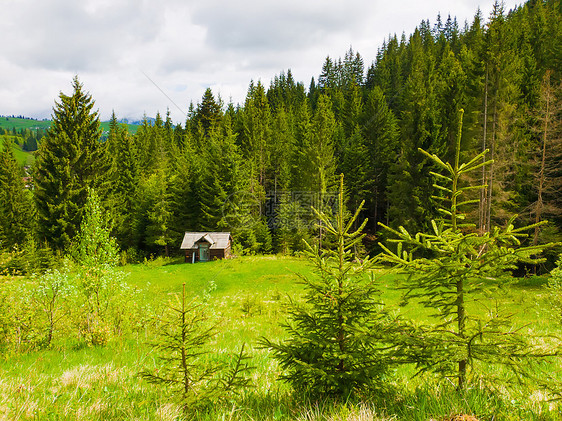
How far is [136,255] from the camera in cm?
4425

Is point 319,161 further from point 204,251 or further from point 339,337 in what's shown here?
point 339,337

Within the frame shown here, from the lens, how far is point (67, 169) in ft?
104

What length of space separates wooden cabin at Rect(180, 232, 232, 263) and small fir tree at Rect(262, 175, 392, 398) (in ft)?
Answer: 117

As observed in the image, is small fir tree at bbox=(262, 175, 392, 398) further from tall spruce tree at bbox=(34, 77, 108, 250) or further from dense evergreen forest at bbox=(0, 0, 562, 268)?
tall spruce tree at bbox=(34, 77, 108, 250)

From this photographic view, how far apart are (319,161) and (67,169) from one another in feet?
94.3

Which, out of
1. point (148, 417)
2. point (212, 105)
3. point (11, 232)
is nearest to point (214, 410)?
point (148, 417)

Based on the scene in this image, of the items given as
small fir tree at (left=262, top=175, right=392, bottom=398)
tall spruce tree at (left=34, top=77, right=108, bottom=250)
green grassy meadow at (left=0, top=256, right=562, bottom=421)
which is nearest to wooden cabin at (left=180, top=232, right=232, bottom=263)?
tall spruce tree at (left=34, top=77, right=108, bottom=250)

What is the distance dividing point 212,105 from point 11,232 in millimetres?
39352

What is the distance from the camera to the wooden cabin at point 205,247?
3862 cm

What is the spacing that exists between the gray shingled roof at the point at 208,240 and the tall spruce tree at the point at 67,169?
11.5m

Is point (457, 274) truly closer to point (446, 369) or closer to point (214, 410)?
point (446, 369)

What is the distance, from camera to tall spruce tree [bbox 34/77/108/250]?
104ft

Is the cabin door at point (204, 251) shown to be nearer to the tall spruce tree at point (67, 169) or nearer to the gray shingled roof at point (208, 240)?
the gray shingled roof at point (208, 240)

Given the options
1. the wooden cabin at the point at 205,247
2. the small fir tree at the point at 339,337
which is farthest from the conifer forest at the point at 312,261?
the wooden cabin at the point at 205,247
